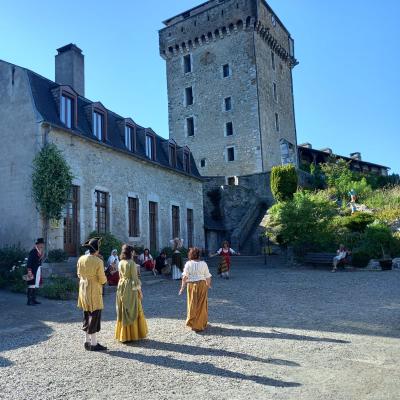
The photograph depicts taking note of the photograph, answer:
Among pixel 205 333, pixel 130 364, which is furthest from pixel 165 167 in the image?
pixel 130 364

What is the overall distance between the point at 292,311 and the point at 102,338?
12.2 ft

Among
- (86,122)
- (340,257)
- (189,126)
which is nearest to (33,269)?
(86,122)

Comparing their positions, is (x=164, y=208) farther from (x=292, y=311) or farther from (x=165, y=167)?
(x=292, y=311)

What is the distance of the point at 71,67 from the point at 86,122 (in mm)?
3445

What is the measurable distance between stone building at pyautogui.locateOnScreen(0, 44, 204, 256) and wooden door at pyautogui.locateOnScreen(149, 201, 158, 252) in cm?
4

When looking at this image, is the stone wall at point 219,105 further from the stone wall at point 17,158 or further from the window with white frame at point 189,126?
the stone wall at point 17,158

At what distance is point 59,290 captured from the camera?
36.5ft

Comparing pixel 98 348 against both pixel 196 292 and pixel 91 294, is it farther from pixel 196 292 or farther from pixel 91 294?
pixel 196 292

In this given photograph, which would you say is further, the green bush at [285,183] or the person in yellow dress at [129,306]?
the green bush at [285,183]

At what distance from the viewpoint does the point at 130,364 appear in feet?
17.6

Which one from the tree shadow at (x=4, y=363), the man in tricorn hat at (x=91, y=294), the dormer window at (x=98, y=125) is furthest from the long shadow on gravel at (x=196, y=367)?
the dormer window at (x=98, y=125)

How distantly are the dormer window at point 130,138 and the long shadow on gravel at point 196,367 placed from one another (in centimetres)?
1339

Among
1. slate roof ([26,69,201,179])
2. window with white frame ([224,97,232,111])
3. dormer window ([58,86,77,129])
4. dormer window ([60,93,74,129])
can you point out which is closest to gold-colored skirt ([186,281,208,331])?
slate roof ([26,69,201,179])

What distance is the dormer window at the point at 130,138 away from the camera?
18438mm
